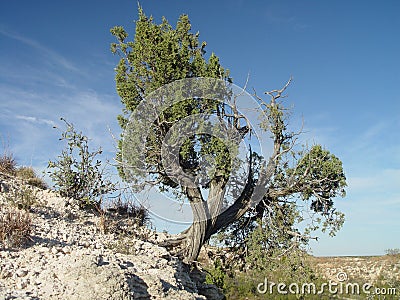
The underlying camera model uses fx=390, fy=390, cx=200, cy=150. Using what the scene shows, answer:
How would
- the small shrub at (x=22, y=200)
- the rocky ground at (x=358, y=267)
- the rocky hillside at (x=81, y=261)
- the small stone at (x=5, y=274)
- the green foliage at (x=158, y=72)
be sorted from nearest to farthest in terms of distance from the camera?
1. the rocky hillside at (x=81, y=261)
2. the small stone at (x=5, y=274)
3. the small shrub at (x=22, y=200)
4. the green foliage at (x=158, y=72)
5. the rocky ground at (x=358, y=267)

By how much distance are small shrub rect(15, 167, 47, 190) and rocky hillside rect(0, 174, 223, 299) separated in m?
0.99

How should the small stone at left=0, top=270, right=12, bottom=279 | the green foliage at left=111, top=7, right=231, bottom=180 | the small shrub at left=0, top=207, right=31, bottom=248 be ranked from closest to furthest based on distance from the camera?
the small stone at left=0, top=270, right=12, bottom=279, the small shrub at left=0, top=207, right=31, bottom=248, the green foliage at left=111, top=7, right=231, bottom=180

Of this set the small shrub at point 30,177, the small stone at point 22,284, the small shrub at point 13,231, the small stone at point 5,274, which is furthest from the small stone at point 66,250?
the small shrub at point 30,177

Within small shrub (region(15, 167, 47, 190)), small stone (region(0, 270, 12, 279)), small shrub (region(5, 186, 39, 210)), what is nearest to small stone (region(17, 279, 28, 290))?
small stone (region(0, 270, 12, 279))

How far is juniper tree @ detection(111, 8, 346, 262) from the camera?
10.1 meters

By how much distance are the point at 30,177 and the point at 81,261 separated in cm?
690

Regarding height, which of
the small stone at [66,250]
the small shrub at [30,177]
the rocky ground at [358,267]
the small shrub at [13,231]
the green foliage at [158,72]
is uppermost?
the green foliage at [158,72]

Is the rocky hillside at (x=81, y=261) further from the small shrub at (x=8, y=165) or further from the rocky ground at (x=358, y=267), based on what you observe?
the rocky ground at (x=358, y=267)

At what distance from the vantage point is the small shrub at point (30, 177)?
11.4m

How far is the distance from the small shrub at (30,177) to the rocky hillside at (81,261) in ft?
3.25

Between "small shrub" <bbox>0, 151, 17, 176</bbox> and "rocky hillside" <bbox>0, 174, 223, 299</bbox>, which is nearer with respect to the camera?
"rocky hillside" <bbox>0, 174, 223, 299</bbox>

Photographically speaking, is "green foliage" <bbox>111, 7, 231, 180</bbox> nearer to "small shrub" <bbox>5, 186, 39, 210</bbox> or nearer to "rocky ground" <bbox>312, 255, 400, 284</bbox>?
"small shrub" <bbox>5, 186, 39, 210</bbox>

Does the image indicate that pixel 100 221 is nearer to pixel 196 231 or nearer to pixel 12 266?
pixel 196 231

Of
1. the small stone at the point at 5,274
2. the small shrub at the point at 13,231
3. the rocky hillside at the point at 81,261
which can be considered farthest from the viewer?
the small shrub at the point at 13,231
